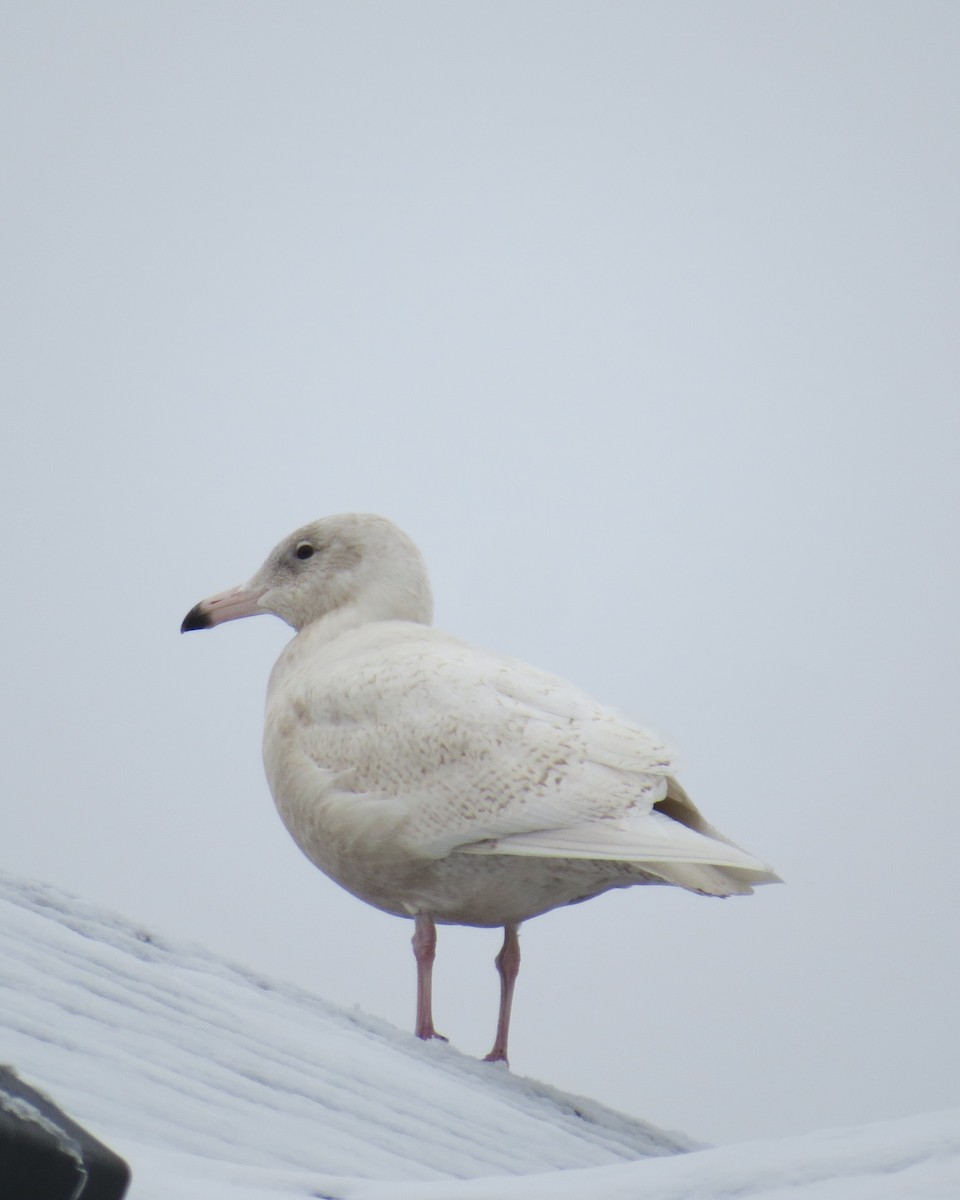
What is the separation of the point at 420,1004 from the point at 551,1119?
496mm

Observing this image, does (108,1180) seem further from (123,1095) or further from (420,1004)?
(420,1004)

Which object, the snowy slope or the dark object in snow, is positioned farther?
the snowy slope

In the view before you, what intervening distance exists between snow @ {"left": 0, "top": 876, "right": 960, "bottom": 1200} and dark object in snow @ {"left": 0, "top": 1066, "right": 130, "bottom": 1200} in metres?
0.11

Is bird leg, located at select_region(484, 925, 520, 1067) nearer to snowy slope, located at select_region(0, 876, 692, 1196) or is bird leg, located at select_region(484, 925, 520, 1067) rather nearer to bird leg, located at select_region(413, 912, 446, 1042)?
bird leg, located at select_region(413, 912, 446, 1042)

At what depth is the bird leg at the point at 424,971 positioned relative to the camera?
2287 millimetres

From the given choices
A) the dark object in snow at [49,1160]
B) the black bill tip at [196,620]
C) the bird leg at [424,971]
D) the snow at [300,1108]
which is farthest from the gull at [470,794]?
the dark object in snow at [49,1160]

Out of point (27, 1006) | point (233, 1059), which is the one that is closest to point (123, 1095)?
point (27, 1006)

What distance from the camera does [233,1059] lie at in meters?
1.39

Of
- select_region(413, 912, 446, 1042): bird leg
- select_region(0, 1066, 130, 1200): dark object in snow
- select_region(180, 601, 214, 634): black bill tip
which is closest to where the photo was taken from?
select_region(0, 1066, 130, 1200): dark object in snow

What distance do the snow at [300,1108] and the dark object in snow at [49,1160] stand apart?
11 cm

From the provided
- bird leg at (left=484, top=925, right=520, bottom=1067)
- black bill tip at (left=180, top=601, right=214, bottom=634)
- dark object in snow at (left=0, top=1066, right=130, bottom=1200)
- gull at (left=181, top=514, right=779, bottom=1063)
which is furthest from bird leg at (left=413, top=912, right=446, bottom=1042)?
dark object in snow at (left=0, top=1066, right=130, bottom=1200)

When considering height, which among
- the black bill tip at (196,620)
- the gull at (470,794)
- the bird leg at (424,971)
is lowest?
the bird leg at (424,971)

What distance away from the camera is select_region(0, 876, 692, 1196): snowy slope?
113 centimetres

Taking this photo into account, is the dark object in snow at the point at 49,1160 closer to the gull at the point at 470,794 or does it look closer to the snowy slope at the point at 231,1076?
the snowy slope at the point at 231,1076
